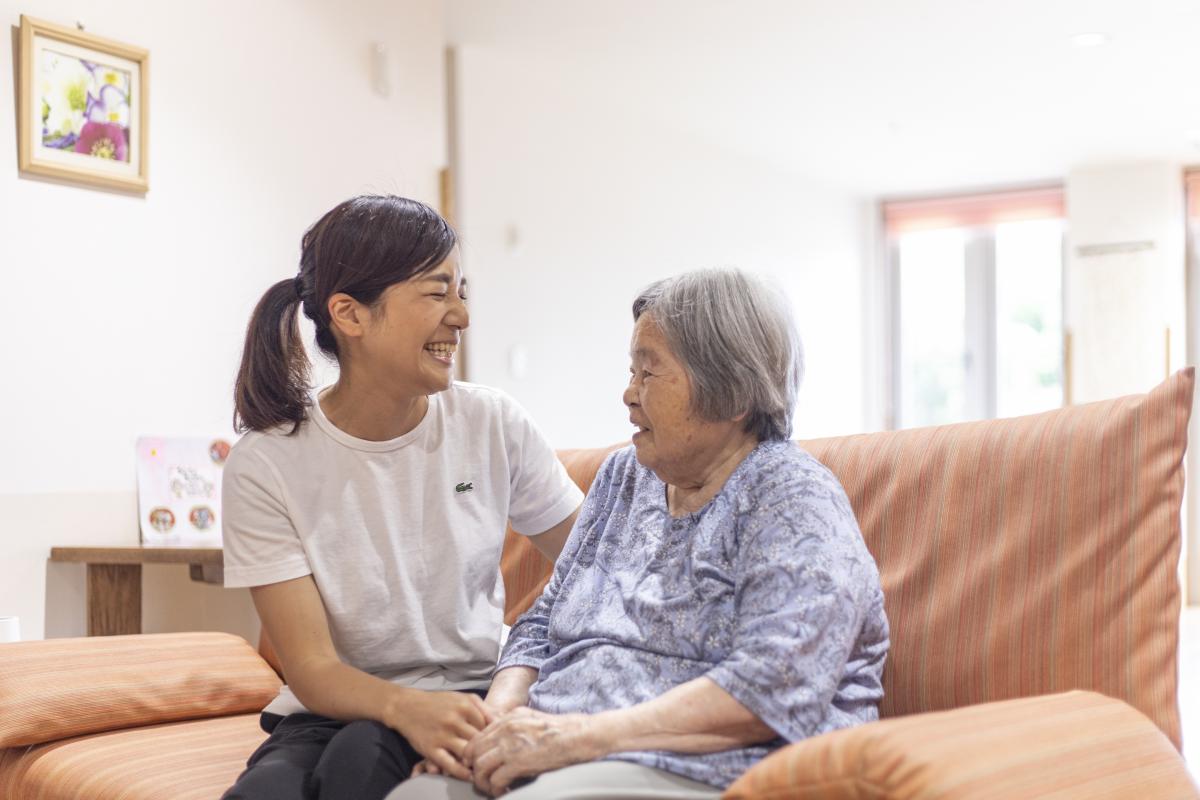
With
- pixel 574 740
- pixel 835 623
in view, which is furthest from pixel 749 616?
pixel 574 740

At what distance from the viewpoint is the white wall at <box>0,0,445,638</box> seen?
296cm

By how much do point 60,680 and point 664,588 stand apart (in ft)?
3.81

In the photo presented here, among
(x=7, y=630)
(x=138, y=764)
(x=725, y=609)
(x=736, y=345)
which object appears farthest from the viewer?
(x=7, y=630)

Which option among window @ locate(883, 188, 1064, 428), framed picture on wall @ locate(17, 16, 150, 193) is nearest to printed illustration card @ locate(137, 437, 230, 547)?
framed picture on wall @ locate(17, 16, 150, 193)

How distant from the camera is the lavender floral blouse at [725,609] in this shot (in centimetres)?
136

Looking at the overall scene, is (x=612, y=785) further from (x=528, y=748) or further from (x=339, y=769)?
(x=339, y=769)

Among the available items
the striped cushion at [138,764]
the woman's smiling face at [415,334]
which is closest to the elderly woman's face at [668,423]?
the woman's smiling face at [415,334]

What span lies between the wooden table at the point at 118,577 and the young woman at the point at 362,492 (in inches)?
48.0

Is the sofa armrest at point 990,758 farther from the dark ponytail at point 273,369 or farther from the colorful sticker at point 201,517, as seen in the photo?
the colorful sticker at point 201,517

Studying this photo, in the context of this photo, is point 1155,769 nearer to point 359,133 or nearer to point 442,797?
point 442,797

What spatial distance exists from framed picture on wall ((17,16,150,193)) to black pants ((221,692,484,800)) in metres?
1.96

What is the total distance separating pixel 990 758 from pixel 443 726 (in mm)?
659

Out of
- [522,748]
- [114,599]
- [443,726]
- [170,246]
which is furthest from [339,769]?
[170,246]

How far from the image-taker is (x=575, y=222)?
5953 millimetres
